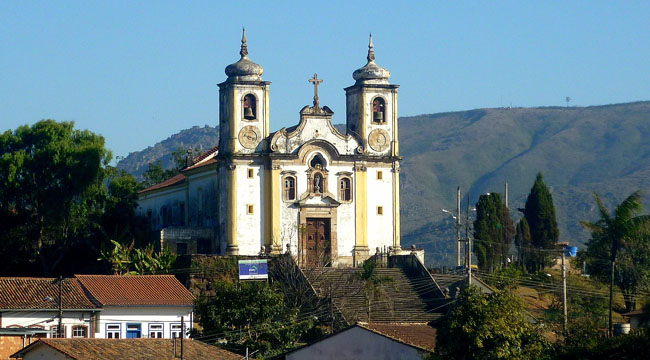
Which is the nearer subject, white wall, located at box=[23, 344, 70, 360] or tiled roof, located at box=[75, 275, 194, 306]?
white wall, located at box=[23, 344, 70, 360]

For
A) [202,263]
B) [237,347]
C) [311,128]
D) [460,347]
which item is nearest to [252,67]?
[311,128]

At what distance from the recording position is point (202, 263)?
219ft

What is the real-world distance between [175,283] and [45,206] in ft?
47.6

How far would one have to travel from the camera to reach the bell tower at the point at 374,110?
2808 inches

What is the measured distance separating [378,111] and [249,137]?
7.33 m

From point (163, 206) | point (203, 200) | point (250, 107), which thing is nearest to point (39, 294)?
point (250, 107)

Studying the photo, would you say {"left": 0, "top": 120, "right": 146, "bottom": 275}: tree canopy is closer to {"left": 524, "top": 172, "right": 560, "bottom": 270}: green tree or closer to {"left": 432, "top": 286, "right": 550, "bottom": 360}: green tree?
{"left": 524, "top": 172, "right": 560, "bottom": 270}: green tree

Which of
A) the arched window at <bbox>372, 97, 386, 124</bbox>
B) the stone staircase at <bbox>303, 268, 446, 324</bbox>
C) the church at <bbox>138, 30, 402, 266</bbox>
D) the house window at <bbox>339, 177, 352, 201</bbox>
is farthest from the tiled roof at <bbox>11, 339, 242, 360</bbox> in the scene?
the arched window at <bbox>372, 97, 386, 124</bbox>

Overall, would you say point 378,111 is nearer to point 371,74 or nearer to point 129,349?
point 371,74

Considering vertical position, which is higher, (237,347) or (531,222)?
(531,222)

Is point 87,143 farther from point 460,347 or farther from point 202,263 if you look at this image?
Result: point 460,347

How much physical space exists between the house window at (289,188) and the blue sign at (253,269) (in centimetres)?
441

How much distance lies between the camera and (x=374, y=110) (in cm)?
7188

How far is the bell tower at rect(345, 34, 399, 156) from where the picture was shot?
71.3 meters
